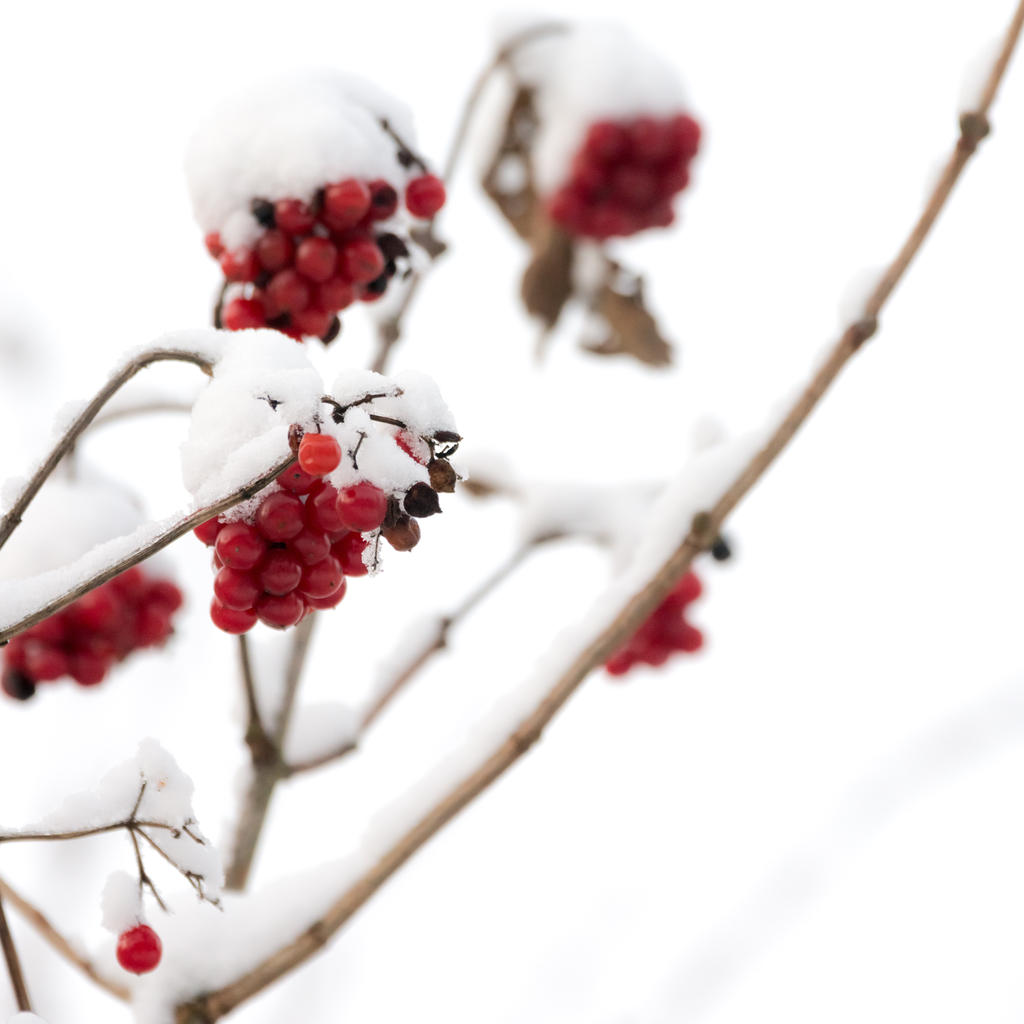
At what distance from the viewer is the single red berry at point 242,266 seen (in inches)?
32.0

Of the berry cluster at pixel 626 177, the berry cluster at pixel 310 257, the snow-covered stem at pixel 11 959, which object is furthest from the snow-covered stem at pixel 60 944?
the berry cluster at pixel 626 177

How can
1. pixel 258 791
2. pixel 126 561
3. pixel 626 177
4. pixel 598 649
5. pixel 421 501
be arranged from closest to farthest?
pixel 126 561 → pixel 421 501 → pixel 598 649 → pixel 258 791 → pixel 626 177

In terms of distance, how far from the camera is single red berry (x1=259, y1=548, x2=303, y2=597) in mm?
554

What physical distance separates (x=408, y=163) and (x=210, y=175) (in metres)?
0.17

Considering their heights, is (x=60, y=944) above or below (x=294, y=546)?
below

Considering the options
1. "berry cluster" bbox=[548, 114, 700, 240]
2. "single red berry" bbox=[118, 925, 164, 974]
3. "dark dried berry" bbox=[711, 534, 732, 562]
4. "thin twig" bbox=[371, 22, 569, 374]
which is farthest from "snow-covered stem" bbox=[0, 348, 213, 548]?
"berry cluster" bbox=[548, 114, 700, 240]

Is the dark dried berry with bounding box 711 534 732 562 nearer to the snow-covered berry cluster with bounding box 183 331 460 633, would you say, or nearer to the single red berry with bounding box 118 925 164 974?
the snow-covered berry cluster with bounding box 183 331 460 633

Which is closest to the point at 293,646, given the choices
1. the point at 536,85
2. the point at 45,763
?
the point at 536,85

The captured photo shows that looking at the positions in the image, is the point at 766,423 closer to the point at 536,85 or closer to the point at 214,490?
the point at 214,490

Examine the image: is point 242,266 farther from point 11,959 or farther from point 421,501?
point 11,959

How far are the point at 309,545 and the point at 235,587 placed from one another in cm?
5

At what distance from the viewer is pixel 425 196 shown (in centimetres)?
86

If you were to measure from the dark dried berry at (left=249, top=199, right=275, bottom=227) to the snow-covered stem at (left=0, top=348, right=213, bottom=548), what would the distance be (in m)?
0.35

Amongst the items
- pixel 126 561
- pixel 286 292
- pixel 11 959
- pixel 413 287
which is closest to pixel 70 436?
pixel 126 561
